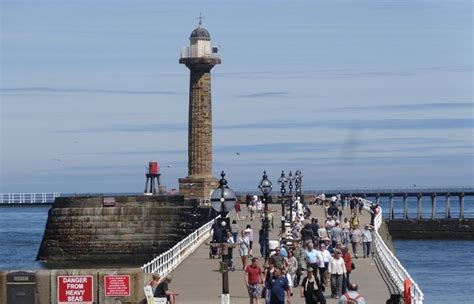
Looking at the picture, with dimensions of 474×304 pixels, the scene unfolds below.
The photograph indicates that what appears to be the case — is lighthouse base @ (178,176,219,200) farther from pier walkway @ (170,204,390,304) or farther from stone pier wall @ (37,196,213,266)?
pier walkway @ (170,204,390,304)

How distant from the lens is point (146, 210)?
227ft

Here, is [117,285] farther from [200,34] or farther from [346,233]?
[200,34]

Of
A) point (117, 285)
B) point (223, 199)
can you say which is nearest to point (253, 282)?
point (223, 199)

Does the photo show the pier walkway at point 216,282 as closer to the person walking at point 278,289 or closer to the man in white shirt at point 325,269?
the man in white shirt at point 325,269

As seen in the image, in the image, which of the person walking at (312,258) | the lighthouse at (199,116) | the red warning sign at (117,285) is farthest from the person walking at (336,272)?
the lighthouse at (199,116)

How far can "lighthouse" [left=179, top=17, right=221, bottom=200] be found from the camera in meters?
84.4

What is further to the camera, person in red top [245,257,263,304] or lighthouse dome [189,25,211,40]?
lighthouse dome [189,25,211,40]

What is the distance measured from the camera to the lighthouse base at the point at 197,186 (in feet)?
280

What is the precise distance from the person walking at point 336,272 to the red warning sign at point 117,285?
4.78 metres

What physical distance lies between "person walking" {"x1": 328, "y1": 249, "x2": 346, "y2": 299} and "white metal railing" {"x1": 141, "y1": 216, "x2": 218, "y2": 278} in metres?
4.21

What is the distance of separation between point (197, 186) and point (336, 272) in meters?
57.6

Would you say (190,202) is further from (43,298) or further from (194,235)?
(43,298)

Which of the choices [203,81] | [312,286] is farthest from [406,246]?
[312,286]

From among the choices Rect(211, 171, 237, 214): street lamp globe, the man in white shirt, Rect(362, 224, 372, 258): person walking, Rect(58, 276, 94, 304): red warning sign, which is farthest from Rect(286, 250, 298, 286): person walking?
Rect(362, 224, 372, 258): person walking
